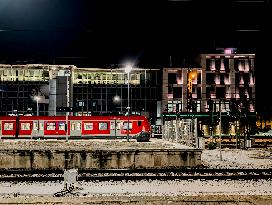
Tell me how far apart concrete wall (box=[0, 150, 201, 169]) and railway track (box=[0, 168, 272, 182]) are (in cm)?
163

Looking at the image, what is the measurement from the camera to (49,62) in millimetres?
76562

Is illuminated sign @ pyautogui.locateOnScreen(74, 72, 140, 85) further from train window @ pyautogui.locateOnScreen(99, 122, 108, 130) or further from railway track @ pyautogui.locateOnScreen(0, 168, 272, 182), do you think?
railway track @ pyautogui.locateOnScreen(0, 168, 272, 182)

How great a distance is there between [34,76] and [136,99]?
64.9 feet

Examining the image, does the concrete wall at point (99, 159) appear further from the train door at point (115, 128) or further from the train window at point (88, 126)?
the train window at point (88, 126)

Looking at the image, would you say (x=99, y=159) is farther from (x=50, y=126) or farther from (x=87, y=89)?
(x=87, y=89)

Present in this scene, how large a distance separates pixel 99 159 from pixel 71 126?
27858 mm

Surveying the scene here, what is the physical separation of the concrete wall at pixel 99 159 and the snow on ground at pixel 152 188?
13.7ft

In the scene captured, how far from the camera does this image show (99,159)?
70.2 feet

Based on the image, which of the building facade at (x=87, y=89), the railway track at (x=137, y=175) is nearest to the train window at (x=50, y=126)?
the building facade at (x=87, y=89)

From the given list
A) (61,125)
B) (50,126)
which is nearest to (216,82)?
(61,125)

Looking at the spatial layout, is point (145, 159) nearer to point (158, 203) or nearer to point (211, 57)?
point (158, 203)

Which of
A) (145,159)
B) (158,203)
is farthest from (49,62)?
(158,203)

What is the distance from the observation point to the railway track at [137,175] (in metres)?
17.5

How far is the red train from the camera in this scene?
48.3m
